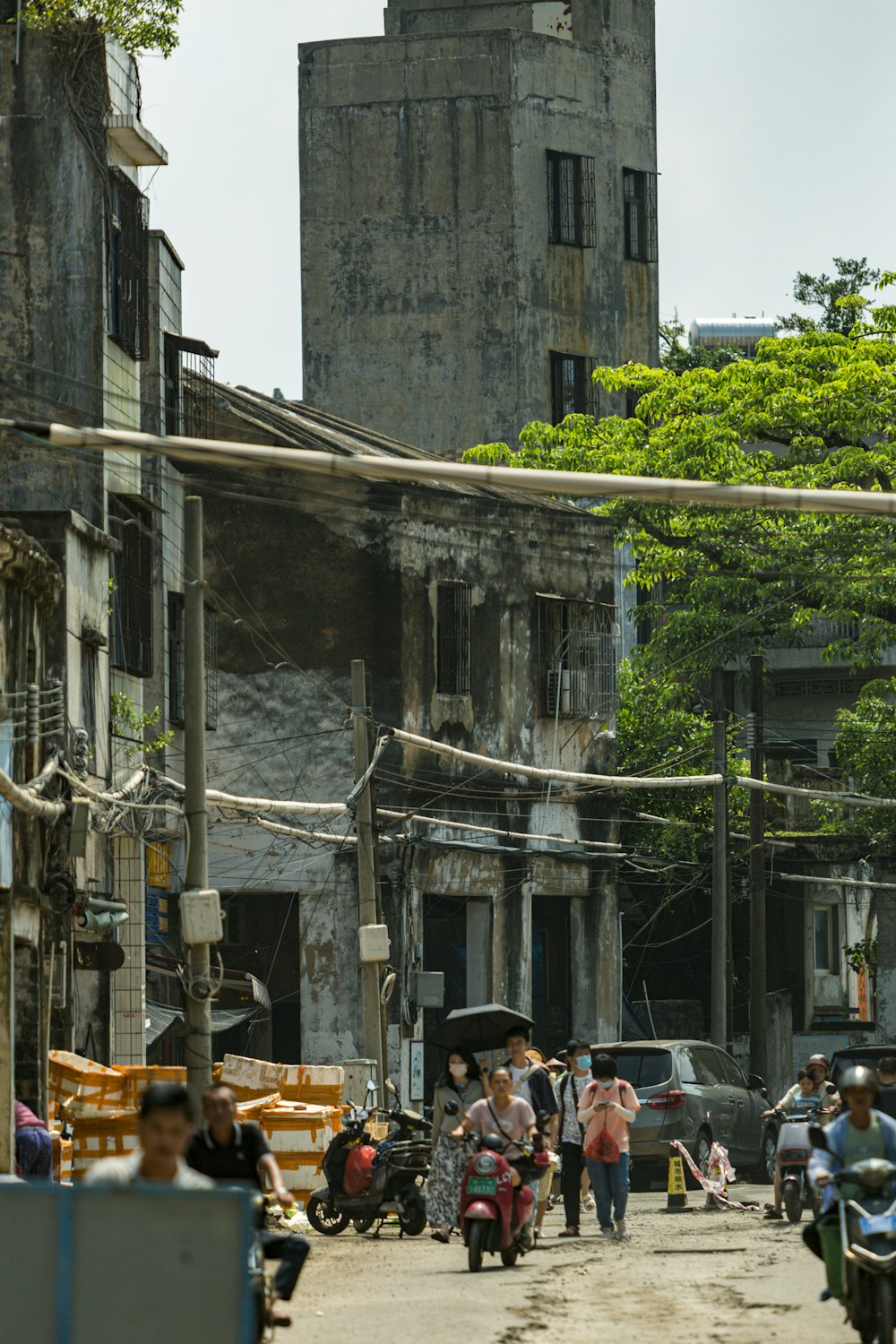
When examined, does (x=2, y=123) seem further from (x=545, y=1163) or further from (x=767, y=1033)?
(x=767, y=1033)

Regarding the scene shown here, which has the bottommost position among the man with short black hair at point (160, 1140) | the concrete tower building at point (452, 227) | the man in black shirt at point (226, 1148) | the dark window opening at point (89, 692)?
the man in black shirt at point (226, 1148)

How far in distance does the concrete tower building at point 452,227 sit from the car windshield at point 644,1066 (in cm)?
2562

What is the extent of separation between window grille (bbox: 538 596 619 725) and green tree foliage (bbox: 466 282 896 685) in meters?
1.58

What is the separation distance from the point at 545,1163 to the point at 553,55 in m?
36.4

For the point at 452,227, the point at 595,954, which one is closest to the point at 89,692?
the point at 595,954

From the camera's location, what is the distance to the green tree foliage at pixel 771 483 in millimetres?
34062

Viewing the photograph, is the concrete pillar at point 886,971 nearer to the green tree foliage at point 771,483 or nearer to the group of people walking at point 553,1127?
the green tree foliage at point 771,483

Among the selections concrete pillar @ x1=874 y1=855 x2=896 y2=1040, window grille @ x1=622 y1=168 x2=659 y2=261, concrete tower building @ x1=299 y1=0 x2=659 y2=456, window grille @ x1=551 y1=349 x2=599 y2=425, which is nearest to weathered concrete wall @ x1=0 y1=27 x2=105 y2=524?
concrete pillar @ x1=874 y1=855 x2=896 y2=1040

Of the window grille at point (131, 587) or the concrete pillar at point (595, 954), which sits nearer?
the window grille at point (131, 587)

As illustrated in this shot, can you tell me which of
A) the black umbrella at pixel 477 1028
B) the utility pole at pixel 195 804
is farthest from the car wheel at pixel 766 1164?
the utility pole at pixel 195 804

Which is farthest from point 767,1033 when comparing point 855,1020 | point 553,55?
point 553,55

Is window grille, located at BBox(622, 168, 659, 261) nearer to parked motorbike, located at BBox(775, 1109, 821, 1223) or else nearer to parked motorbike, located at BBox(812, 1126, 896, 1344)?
parked motorbike, located at BBox(775, 1109, 821, 1223)

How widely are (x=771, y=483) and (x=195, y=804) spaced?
15402 millimetres

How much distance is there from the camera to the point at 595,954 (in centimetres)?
3878
